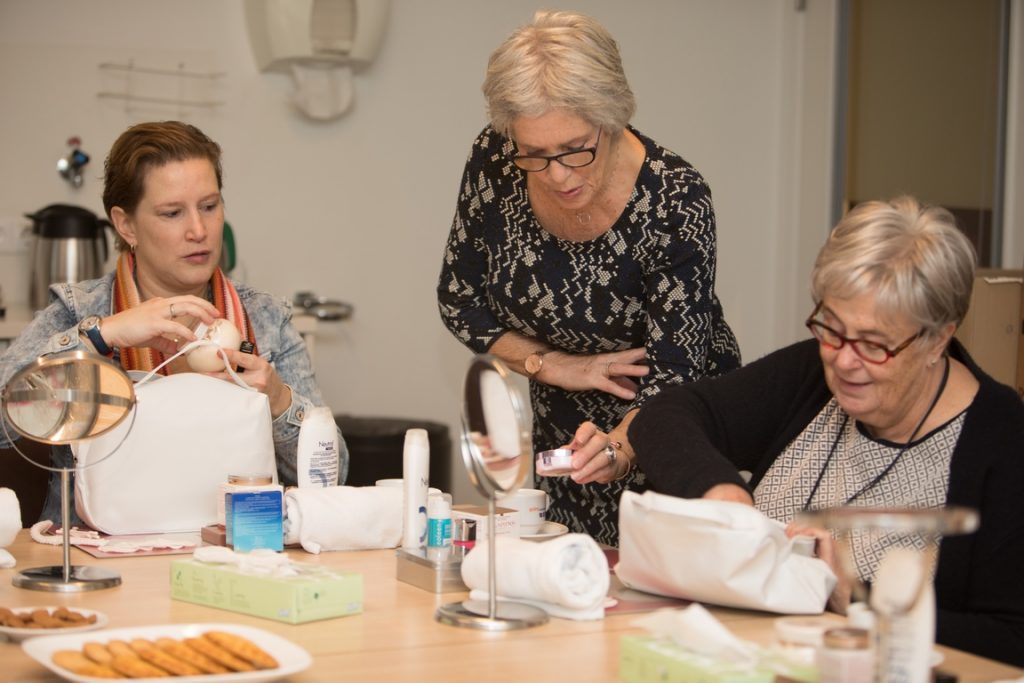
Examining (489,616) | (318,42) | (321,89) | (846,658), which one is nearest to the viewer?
(846,658)

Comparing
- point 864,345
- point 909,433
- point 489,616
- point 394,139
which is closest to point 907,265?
point 864,345

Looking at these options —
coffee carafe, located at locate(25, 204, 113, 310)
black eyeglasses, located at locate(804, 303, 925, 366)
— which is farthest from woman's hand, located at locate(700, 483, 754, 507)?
coffee carafe, located at locate(25, 204, 113, 310)

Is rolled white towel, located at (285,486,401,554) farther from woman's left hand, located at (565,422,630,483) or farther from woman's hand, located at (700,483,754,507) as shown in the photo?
woman's hand, located at (700,483,754,507)

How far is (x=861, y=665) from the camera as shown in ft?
3.76

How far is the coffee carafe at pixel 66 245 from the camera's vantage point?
380 cm

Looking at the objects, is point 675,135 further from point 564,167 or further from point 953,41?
point 564,167

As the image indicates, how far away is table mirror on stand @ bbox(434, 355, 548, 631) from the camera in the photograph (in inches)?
55.7

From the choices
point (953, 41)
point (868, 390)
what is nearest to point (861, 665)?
point (868, 390)

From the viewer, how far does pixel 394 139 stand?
14.5 feet

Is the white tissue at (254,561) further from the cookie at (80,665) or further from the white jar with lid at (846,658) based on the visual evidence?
the white jar with lid at (846,658)

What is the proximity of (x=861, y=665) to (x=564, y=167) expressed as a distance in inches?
44.5

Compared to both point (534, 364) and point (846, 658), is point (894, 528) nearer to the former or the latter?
point (846, 658)

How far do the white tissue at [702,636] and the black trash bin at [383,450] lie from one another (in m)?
2.55

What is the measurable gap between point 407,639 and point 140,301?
1.22 m
